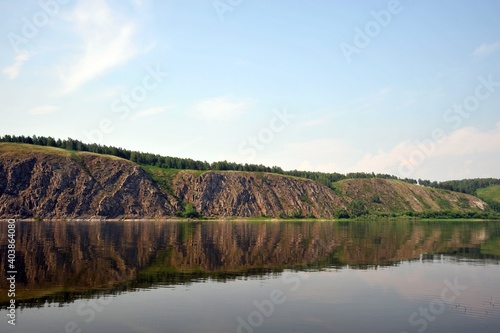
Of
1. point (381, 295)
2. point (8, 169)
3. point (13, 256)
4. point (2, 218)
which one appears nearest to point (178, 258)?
point (13, 256)

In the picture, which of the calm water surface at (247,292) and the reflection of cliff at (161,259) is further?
the reflection of cliff at (161,259)

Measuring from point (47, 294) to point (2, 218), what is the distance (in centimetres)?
16183

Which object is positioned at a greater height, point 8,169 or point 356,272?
point 8,169

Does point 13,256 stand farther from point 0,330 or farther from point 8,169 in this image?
point 8,169

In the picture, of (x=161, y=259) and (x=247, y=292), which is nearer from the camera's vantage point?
(x=247, y=292)

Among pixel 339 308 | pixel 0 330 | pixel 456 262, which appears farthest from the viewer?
pixel 456 262

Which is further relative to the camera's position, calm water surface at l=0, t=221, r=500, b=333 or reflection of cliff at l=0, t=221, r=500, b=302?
reflection of cliff at l=0, t=221, r=500, b=302

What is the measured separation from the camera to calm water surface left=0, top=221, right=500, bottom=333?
31.1 meters

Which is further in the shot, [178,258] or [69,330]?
[178,258]

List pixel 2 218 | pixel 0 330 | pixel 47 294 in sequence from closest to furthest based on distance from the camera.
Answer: pixel 0 330 < pixel 47 294 < pixel 2 218

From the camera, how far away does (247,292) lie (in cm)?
4197

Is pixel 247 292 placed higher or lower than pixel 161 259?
lower

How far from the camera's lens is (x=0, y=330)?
28203mm

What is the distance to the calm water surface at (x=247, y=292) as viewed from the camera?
31.1m
